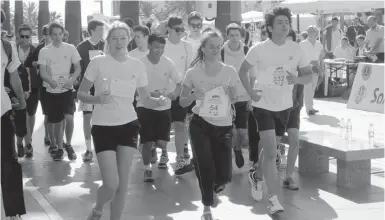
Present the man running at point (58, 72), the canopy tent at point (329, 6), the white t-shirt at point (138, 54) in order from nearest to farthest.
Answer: the white t-shirt at point (138, 54) < the man running at point (58, 72) < the canopy tent at point (329, 6)

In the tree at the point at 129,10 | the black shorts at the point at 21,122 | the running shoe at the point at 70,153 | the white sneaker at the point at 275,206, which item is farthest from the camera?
the tree at the point at 129,10

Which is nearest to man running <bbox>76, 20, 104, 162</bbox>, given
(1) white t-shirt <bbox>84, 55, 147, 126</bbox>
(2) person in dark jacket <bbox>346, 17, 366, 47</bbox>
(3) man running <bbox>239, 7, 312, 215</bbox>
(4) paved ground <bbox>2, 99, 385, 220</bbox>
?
(4) paved ground <bbox>2, 99, 385, 220</bbox>

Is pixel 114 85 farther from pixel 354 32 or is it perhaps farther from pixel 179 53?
pixel 354 32

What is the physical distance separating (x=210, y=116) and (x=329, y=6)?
51.2 ft

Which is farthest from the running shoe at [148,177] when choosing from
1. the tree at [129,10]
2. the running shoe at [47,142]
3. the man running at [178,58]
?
the tree at [129,10]

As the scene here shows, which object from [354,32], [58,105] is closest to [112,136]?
[58,105]

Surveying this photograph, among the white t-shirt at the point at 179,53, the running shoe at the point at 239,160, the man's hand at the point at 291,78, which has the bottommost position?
the running shoe at the point at 239,160

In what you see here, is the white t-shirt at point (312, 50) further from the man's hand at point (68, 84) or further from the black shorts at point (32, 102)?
the man's hand at point (68, 84)

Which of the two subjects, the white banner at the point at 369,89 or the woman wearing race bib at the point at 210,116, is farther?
the white banner at the point at 369,89

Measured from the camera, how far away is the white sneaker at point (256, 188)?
7453mm

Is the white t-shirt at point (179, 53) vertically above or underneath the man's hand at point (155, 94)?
above

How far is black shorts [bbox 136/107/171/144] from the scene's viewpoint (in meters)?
8.25

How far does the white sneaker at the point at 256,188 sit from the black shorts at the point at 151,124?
4.41ft

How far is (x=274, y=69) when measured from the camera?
686cm
